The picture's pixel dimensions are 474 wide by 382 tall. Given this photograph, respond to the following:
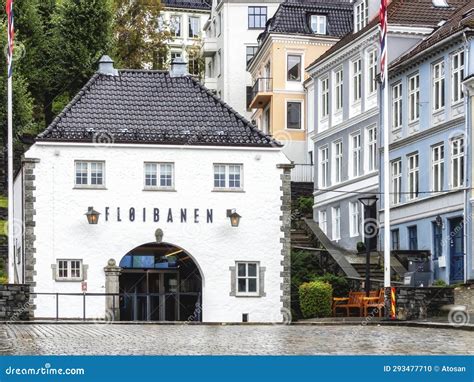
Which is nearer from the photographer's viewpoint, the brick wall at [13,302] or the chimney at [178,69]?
the brick wall at [13,302]

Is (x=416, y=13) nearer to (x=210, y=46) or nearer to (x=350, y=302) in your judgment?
(x=350, y=302)

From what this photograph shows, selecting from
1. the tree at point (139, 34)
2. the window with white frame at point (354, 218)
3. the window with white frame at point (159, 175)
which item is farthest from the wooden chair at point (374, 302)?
the tree at point (139, 34)

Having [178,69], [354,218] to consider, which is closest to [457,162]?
[178,69]

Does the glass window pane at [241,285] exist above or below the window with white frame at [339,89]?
below

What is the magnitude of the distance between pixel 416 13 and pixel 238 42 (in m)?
35.9

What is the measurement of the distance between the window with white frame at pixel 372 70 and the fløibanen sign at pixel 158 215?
488 inches

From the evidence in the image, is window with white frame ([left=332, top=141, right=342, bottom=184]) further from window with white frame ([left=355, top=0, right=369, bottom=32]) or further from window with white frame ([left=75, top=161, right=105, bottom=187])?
window with white frame ([left=75, top=161, right=105, bottom=187])

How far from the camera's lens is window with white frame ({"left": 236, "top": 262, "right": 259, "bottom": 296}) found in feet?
155

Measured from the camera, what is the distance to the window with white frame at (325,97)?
64.3 m

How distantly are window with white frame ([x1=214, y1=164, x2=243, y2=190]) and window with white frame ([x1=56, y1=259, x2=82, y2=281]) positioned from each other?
17.9 feet

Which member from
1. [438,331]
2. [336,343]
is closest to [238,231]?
[438,331]

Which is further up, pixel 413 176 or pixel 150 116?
pixel 150 116

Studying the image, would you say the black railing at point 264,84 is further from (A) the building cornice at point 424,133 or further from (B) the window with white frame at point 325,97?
(A) the building cornice at point 424,133

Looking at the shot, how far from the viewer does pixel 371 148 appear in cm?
5778
